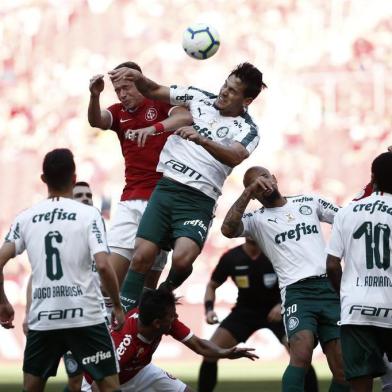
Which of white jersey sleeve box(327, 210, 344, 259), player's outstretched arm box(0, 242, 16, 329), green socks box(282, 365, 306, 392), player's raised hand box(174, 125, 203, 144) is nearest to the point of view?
player's outstretched arm box(0, 242, 16, 329)

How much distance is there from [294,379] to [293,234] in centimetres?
125

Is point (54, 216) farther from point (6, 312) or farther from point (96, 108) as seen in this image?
point (96, 108)

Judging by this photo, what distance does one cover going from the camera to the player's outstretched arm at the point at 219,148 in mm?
8371

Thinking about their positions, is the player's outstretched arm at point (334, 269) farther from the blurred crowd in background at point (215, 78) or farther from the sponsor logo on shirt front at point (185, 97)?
the blurred crowd in background at point (215, 78)

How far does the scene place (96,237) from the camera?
736cm

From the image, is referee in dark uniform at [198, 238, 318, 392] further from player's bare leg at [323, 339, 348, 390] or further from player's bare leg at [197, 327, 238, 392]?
player's bare leg at [323, 339, 348, 390]

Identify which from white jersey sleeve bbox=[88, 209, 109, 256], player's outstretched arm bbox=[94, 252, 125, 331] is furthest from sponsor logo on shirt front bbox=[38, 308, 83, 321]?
white jersey sleeve bbox=[88, 209, 109, 256]

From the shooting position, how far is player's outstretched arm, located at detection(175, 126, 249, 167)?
8371 millimetres

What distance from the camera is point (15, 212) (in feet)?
63.8

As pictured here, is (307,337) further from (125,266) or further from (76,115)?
(76,115)

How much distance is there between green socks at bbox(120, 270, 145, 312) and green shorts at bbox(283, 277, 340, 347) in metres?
1.22

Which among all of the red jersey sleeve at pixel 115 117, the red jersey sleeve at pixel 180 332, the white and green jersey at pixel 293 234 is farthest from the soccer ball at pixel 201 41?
the red jersey sleeve at pixel 180 332

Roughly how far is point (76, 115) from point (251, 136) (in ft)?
35.9

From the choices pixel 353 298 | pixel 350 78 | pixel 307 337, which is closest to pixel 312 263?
pixel 307 337
